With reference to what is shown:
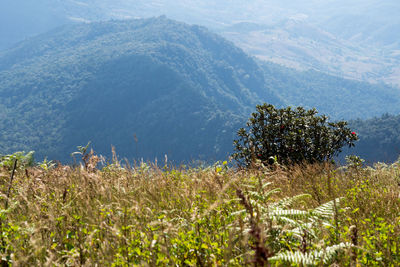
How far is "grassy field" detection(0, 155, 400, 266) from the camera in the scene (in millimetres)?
2486

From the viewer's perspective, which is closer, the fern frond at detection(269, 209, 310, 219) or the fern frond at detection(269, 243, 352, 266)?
the fern frond at detection(269, 243, 352, 266)

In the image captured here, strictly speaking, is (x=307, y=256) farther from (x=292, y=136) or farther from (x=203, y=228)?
(x=292, y=136)

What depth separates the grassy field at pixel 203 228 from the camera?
8.16 ft

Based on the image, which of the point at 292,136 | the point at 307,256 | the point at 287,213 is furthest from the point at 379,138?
the point at 307,256

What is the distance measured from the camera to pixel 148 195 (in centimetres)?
427

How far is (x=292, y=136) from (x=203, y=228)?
7.22 metres

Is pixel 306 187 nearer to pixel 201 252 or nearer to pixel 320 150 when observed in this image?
pixel 201 252

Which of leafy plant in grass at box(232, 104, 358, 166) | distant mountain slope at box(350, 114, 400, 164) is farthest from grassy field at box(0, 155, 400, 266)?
distant mountain slope at box(350, 114, 400, 164)

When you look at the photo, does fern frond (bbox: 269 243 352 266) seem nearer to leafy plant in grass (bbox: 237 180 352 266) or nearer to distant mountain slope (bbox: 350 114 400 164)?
leafy plant in grass (bbox: 237 180 352 266)

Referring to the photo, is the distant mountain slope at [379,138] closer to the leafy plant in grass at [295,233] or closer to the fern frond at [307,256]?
the leafy plant in grass at [295,233]

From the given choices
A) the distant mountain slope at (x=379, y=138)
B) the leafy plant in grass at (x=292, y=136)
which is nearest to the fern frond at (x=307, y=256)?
the leafy plant in grass at (x=292, y=136)

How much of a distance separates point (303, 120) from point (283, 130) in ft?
2.13

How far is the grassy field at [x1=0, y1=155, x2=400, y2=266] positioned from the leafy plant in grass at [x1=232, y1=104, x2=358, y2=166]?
4869 mm

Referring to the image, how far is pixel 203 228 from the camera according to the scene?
336 cm
